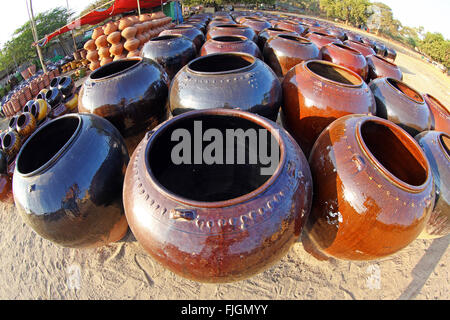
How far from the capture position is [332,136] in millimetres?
2604

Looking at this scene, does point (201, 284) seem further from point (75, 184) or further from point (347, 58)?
point (347, 58)

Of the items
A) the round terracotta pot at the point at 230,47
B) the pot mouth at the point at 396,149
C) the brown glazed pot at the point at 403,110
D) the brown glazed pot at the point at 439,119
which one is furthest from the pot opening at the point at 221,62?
the brown glazed pot at the point at 439,119

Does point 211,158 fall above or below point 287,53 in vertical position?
below

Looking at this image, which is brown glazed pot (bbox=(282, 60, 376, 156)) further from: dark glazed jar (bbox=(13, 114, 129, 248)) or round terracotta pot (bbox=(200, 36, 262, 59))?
dark glazed jar (bbox=(13, 114, 129, 248))

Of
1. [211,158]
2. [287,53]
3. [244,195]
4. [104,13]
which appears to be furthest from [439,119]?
[104,13]

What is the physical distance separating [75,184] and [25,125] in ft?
9.95

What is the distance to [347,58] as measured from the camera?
5258mm

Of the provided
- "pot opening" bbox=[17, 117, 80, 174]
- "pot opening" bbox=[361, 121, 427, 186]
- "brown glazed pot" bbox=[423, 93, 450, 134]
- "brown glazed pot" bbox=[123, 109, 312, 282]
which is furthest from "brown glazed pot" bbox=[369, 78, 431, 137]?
"pot opening" bbox=[17, 117, 80, 174]

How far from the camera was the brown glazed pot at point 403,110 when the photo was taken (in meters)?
3.72

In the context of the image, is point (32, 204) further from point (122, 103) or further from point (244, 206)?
point (244, 206)

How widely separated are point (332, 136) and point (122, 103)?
9.19ft

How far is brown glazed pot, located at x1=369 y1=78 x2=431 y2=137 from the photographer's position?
12.2 ft

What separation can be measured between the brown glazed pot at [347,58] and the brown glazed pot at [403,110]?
1360mm

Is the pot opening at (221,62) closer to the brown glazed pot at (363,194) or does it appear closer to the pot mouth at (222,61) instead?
the pot mouth at (222,61)
